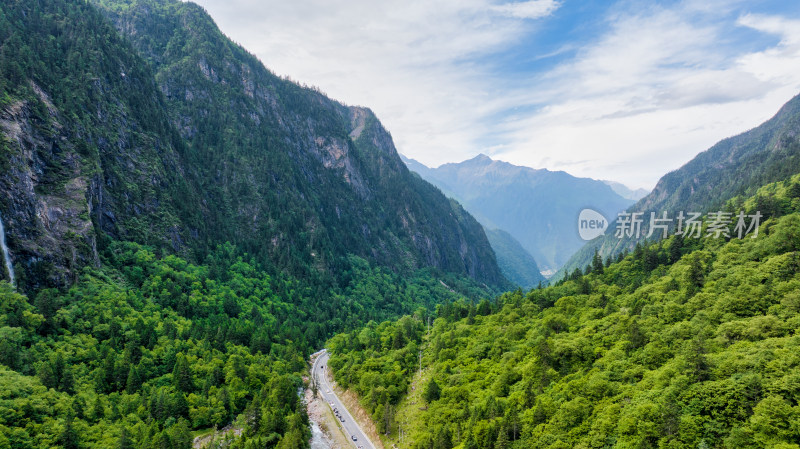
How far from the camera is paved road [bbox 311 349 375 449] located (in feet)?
250

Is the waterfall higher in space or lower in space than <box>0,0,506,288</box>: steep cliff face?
lower

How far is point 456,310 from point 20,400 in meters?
93.3

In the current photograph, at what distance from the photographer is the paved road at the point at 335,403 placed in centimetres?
7627

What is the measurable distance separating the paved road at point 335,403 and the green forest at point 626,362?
436 cm

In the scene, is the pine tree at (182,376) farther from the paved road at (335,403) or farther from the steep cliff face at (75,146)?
the steep cliff face at (75,146)

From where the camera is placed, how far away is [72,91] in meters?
135

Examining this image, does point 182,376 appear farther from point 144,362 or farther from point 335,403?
point 335,403

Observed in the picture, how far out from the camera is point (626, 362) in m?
57.0

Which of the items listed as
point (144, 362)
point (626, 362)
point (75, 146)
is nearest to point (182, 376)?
point (144, 362)

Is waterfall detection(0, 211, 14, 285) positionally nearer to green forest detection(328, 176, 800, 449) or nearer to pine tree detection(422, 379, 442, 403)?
green forest detection(328, 176, 800, 449)

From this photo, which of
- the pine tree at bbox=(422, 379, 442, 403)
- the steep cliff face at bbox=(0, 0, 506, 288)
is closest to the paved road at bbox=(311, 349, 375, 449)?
the pine tree at bbox=(422, 379, 442, 403)

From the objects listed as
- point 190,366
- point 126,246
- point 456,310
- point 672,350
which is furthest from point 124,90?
point 672,350

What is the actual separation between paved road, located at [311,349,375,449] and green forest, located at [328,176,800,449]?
4.36 m

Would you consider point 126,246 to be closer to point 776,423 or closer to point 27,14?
point 27,14
